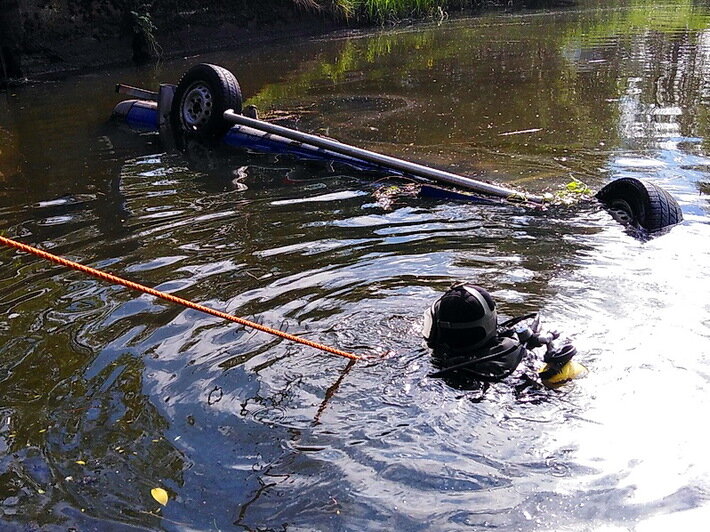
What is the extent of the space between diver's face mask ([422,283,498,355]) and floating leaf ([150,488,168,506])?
1.61 meters

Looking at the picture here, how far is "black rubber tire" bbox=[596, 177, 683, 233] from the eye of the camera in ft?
19.8

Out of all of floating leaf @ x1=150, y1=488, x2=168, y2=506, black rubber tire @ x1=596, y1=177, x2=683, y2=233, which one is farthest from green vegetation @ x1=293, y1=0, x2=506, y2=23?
floating leaf @ x1=150, y1=488, x2=168, y2=506

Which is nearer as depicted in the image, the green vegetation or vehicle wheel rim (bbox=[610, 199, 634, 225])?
vehicle wheel rim (bbox=[610, 199, 634, 225])

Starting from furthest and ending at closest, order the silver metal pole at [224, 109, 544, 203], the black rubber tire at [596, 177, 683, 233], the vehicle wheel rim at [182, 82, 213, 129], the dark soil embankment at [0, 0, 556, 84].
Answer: the dark soil embankment at [0, 0, 556, 84] < the vehicle wheel rim at [182, 82, 213, 129] < the silver metal pole at [224, 109, 544, 203] < the black rubber tire at [596, 177, 683, 233]

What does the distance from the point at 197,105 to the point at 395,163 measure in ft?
11.8

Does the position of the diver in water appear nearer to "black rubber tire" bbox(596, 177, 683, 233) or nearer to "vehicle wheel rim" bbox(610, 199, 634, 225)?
"black rubber tire" bbox(596, 177, 683, 233)

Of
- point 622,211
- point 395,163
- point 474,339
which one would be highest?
point 395,163

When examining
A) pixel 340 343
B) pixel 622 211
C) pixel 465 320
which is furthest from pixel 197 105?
pixel 465 320

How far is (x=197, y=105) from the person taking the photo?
32.1 feet

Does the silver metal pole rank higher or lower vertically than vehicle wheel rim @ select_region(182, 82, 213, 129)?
lower

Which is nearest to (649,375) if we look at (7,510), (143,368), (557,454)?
(557,454)

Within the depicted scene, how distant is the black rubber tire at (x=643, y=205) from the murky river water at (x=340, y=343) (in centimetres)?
16

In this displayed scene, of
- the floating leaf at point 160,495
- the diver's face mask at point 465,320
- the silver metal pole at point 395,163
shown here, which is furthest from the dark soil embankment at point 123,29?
the floating leaf at point 160,495

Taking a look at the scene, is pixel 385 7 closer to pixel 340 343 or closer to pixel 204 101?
pixel 204 101
